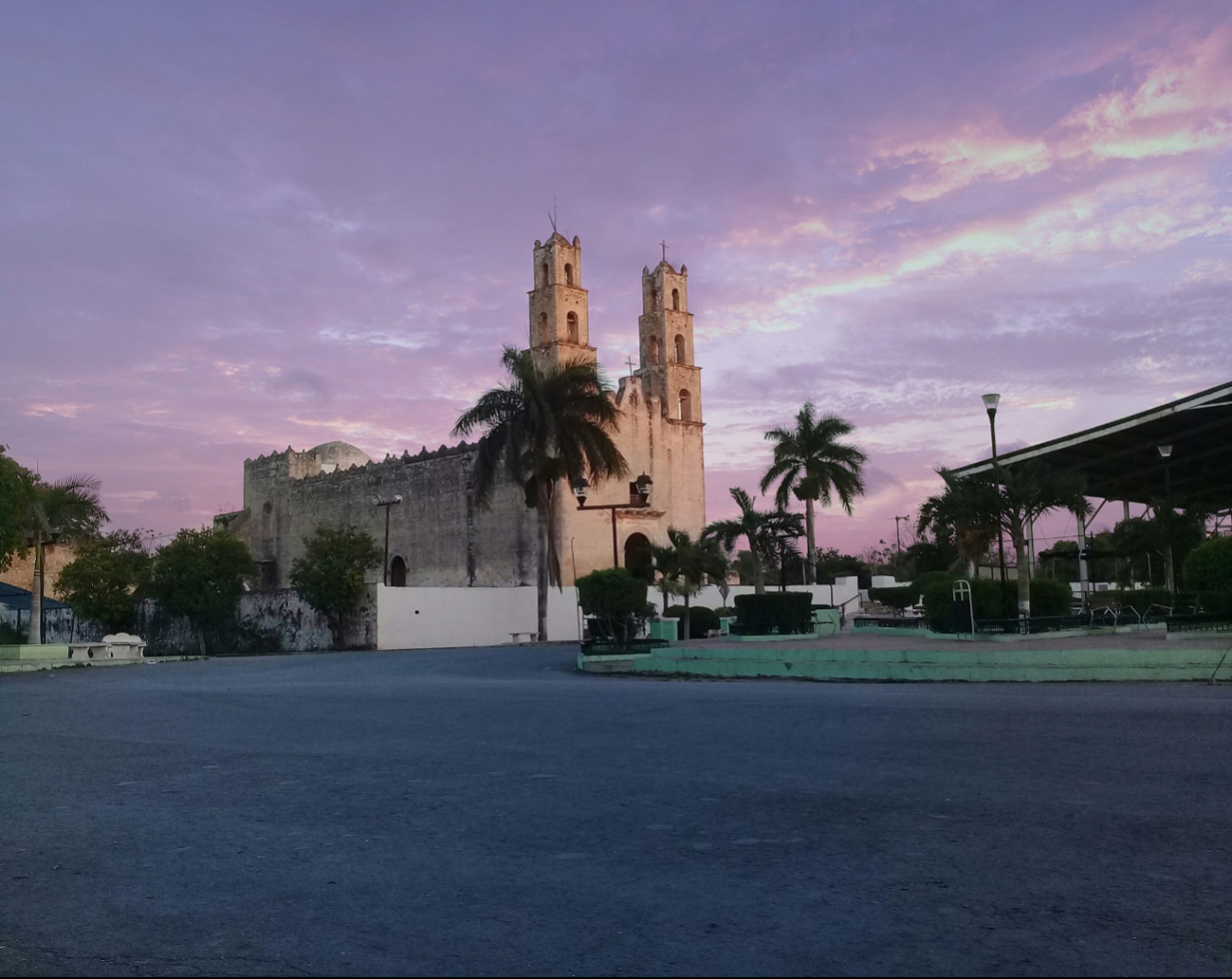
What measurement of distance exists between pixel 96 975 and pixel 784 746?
16.9ft

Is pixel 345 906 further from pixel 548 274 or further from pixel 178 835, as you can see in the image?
→ pixel 548 274

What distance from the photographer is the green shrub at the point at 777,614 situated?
79.0 ft

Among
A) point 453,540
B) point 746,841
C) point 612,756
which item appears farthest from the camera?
point 453,540

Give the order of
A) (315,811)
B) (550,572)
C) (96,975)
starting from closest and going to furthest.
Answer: (96,975) → (315,811) → (550,572)

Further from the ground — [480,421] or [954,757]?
[480,421]

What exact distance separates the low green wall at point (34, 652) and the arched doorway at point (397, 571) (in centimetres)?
2485

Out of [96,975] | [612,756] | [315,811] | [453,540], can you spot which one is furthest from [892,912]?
[453,540]

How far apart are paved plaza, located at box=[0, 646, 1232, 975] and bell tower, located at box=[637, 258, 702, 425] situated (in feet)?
139

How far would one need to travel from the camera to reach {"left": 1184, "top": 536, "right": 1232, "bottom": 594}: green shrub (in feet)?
54.6

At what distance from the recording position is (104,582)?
3697 cm

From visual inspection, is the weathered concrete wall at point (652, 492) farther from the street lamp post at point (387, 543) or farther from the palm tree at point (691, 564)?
the palm tree at point (691, 564)

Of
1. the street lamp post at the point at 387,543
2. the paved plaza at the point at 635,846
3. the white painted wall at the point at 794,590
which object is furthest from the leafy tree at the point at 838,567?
the paved plaza at the point at 635,846

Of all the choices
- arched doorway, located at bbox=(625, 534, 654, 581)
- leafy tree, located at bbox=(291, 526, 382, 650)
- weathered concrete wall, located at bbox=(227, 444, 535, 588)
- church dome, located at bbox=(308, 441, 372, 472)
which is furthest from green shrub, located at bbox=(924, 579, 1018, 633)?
church dome, located at bbox=(308, 441, 372, 472)

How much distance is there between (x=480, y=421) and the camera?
35219 millimetres
